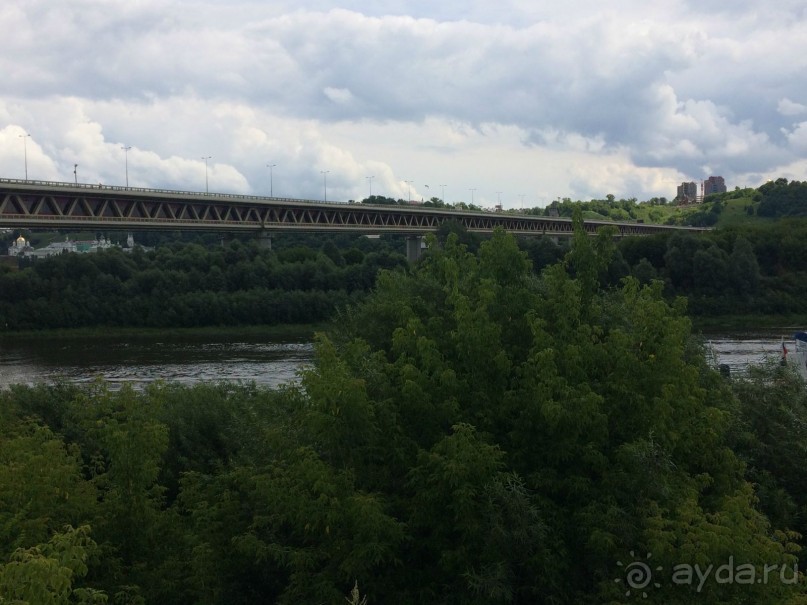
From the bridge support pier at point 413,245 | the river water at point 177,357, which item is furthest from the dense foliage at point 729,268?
the bridge support pier at point 413,245

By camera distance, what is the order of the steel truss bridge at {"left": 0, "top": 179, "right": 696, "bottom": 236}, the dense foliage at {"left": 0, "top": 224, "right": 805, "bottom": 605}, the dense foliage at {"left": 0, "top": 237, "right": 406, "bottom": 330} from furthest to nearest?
the dense foliage at {"left": 0, "top": 237, "right": 406, "bottom": 330} → the steel truss bridge at {"left": 0, "top": 179, "right": 696, "bottom": 236} → the dense foliage at {"left": 0, "top": 224, "right": 805, "bottom": 605}

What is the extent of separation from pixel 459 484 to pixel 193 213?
178 ft

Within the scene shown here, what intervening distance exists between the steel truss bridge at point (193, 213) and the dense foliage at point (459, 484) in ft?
64.1

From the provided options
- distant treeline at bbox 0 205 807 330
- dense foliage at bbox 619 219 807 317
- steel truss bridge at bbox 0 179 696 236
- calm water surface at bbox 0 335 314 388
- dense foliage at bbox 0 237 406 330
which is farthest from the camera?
dense foliage at bbox 619 219 807 317

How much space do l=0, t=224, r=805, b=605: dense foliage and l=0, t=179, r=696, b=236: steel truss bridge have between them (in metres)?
19.5

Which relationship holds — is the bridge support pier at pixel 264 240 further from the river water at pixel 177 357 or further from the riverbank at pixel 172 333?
the river water at pixel 177 357

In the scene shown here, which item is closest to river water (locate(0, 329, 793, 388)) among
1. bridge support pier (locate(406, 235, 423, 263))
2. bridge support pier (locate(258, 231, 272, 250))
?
bridge support pier (locate(258, 231, 272, 250))

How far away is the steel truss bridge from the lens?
47.9m

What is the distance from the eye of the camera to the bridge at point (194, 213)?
47.9m

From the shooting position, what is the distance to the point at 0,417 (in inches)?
725

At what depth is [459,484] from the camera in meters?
10.5

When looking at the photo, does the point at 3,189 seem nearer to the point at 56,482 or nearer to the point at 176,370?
the point at 176,370

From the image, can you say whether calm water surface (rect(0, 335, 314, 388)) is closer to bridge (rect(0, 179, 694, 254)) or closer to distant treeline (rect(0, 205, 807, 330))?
distant treeline (rect(0, 205, 807, 330))

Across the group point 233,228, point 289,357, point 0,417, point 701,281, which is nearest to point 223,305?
point 233,228
